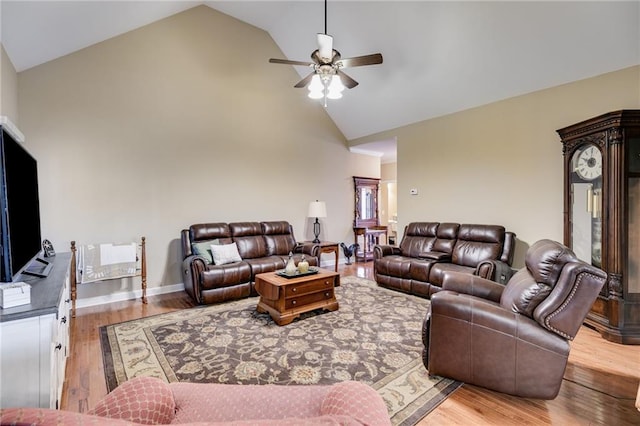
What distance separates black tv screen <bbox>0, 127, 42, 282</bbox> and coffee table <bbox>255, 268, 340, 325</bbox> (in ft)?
6.62

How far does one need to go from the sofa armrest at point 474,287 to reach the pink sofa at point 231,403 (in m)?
1.98

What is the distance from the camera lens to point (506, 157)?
170 inches

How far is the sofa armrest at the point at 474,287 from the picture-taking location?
2.61 meters

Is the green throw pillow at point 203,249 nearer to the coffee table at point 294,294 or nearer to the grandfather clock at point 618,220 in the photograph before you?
the coffee table at point 294,294

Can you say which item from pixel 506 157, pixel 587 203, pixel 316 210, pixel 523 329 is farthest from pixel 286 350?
pixel 506 157

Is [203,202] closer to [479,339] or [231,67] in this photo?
[231,67]

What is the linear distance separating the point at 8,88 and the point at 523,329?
5.02 metres

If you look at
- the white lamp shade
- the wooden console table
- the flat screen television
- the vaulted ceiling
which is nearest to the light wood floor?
the flat screen television

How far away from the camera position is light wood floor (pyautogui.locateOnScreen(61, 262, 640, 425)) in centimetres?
185

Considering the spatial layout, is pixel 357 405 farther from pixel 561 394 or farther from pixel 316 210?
pixel 316 210

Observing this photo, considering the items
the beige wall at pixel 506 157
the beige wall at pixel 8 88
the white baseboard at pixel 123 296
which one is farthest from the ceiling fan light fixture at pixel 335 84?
the white baseboard at pixel 123 296

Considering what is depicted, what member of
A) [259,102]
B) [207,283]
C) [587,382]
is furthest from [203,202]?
[587,382]

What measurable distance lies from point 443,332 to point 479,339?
23cm

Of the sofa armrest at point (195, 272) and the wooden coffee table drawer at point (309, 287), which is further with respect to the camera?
the sofa armrest at point (195, 272)
